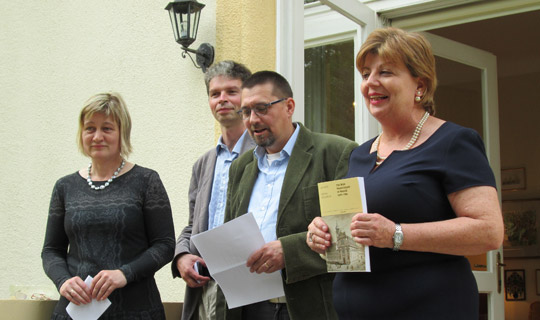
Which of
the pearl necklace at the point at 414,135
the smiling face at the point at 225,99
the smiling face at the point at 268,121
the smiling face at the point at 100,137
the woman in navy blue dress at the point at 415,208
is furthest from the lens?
the smiling face at the point at 225,99

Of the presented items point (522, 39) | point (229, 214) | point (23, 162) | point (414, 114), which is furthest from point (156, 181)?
point (522, 39)

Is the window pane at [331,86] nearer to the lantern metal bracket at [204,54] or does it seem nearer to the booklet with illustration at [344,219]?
the lantern metal bracket at [204,54]

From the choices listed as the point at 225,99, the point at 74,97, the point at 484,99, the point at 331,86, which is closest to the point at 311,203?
the point at 225,99

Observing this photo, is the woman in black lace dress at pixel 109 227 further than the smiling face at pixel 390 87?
Yes

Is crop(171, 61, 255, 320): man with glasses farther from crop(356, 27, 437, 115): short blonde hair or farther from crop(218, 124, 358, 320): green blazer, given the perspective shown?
crop(356, 27, 437, 115): short blonde hair

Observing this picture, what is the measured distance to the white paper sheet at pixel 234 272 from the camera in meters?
2.81

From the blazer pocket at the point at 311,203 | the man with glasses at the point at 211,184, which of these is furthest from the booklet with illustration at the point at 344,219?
the man with glasses at the point at 211,184

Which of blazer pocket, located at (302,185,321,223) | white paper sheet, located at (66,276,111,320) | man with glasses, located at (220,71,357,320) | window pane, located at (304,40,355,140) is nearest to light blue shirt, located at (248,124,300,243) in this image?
man with glasses, located at (220,71,357,320)

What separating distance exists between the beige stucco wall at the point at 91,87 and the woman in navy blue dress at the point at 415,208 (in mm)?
2272

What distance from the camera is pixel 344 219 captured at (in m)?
2.14

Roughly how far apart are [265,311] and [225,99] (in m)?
1.25

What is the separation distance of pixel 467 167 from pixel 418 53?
0.46m

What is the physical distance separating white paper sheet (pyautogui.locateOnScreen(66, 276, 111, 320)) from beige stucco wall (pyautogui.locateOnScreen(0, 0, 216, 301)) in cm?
191

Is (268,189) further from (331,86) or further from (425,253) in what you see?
(331,86)
